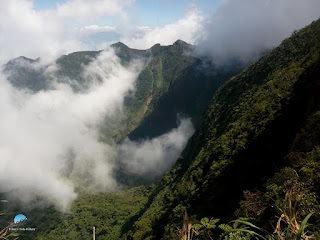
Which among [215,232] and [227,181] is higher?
[227,181]

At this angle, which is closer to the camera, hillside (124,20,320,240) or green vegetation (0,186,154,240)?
hillside (124,20,320,240)

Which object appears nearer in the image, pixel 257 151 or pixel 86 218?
pixel 257 151

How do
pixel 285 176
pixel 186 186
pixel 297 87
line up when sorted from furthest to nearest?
pixel 186 186, pixel 297 87, pixel 285 176

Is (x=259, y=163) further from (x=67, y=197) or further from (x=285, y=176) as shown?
(x=67, y=197)

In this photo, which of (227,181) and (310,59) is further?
(310,59)

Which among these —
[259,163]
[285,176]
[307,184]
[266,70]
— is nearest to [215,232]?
[285,176]

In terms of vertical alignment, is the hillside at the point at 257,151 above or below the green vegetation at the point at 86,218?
below

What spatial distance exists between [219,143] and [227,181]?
A: 51.8ft

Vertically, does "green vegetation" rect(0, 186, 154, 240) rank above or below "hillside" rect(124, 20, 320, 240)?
above

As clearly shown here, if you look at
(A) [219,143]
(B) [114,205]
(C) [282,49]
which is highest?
(C) [282,49]

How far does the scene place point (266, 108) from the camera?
1857 inches

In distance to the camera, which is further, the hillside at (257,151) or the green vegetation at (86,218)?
the green vegetation at (86,218)

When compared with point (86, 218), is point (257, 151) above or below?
below

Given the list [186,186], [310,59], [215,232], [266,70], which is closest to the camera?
[215,232]
